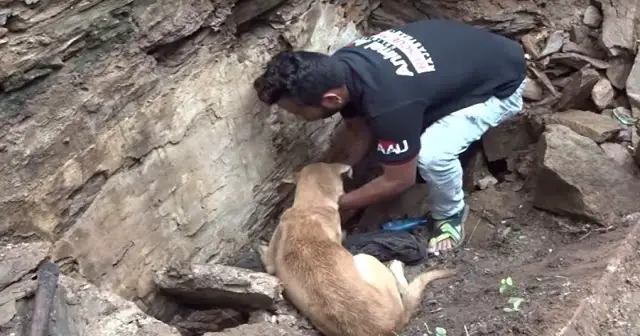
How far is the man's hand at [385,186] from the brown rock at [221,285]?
785mm

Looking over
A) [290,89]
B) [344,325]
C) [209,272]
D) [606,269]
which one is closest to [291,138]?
[290,89]

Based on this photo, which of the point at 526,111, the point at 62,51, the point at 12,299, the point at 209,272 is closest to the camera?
the point at 12,299

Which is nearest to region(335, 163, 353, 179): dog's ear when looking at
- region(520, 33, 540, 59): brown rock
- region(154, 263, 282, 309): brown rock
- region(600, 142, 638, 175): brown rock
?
region(154, 263, 282, 309): brown rock

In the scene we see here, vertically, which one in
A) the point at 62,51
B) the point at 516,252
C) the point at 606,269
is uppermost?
the point at 62,51

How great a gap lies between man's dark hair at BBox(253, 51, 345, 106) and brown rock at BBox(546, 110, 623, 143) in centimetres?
171

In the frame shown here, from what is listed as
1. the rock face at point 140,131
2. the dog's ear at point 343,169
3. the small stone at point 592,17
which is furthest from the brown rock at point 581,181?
the rock face at point 140,131

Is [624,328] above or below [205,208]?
below

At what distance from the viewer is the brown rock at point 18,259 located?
3.36m

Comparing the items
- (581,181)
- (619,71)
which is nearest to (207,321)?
(581,181)

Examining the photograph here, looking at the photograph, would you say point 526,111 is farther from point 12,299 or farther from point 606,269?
point 12,299

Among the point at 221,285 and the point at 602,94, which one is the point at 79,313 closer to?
the point at 221,285

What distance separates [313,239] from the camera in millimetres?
4055

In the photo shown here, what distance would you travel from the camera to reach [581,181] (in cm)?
445

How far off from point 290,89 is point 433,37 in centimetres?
93
